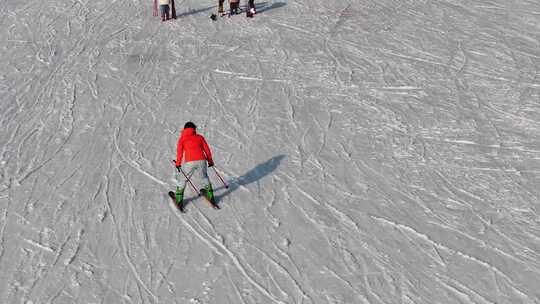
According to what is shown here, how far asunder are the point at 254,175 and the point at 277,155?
0.87m

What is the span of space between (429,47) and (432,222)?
8.43 metres

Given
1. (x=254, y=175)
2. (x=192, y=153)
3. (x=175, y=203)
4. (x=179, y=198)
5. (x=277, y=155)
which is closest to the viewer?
(x=192, y=153)

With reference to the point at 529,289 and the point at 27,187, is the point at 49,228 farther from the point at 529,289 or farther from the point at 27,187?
the point at 529,289

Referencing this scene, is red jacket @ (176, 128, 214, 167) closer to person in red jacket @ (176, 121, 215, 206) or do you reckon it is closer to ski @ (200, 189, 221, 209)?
person in red jacket @ (176, 121, 215, 206)

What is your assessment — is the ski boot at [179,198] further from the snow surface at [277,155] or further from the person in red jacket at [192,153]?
the person in red jacket at [192,153]

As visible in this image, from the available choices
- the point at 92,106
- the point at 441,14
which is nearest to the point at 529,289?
the point at 92,106

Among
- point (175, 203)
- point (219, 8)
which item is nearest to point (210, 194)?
point (175, 203)

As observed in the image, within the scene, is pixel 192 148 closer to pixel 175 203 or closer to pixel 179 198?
pixel 179 198

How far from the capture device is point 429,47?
1647 centimetres

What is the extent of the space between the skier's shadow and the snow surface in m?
0.05

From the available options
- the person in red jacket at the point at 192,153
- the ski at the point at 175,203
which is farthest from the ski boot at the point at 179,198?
the person in red jacket at the point at 192,153

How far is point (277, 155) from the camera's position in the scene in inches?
446

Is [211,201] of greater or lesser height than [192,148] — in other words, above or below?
below

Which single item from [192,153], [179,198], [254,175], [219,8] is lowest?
[254,175]
